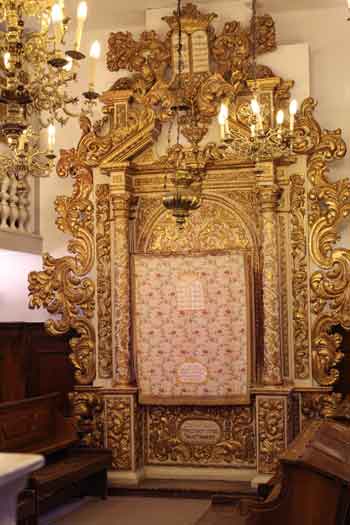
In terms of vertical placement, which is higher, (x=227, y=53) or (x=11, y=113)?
(x=227, y=53)

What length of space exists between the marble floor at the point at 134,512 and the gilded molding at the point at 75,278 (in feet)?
4.56

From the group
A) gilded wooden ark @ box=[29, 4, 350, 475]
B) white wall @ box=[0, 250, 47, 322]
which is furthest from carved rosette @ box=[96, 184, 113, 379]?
white wall @ box=[0, 250, 47, 322]

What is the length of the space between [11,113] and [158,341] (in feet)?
13.8

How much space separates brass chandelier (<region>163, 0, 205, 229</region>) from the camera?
6398 millimetres

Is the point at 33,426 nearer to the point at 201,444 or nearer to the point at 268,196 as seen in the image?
the point at 201,444

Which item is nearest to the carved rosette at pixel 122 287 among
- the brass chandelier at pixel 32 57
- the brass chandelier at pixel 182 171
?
the brass chandelier at pixel 182 171

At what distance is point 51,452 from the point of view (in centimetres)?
723

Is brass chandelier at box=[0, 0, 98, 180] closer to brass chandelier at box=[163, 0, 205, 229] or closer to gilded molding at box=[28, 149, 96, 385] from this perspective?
brass chandelier at box=[163, 0, 205, 229]

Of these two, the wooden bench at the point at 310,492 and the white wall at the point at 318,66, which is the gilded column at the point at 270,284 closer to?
the white wall at the point at 318,66

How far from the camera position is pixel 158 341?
8180 mm

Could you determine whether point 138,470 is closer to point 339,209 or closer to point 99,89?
point 339,209

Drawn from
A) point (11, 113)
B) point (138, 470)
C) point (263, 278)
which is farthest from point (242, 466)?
point (11, 113)

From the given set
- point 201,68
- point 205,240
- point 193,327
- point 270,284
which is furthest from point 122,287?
point 201,68

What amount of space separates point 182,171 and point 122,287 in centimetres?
201
